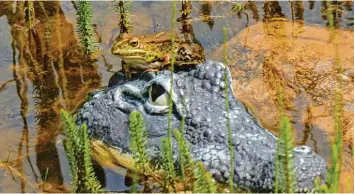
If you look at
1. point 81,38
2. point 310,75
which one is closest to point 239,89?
point 310,75

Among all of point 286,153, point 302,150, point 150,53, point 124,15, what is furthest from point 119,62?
point 286,153

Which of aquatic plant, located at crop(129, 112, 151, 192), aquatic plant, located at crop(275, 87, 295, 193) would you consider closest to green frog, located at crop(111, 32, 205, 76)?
aquatic plant, located at crop(129, 112, 151, 192)

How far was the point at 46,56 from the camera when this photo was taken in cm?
761

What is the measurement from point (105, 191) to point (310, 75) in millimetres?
2015

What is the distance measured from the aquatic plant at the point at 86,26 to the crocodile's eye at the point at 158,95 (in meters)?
1.87

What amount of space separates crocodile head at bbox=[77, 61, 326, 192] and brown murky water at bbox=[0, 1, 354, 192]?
36 centimetres

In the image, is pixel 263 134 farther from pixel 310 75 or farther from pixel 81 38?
pixel 81 38

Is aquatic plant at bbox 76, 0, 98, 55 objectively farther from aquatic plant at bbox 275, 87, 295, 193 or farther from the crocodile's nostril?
aquatic plant at bbox 275, 87, 295, 193

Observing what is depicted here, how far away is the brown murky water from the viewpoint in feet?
18.9

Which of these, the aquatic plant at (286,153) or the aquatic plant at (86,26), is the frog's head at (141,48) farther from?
the aquatic plant at (286,153)

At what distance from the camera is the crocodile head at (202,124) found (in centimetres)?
477

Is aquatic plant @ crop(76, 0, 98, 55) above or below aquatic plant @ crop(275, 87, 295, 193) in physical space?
above

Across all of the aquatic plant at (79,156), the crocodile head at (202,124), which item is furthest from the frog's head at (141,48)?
the aquatic plant at (79,156)

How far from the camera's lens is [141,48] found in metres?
6.37
